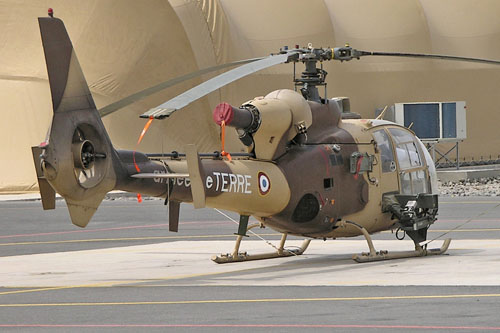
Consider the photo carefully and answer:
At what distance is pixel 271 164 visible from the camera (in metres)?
17.7

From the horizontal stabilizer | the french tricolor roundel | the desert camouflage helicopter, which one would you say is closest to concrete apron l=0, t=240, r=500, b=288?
the desert camouflage helicopter

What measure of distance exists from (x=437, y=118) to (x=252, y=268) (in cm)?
3159

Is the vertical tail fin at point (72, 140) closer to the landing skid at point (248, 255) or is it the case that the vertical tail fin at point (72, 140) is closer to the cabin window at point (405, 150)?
the landing skid at point (248, 255)

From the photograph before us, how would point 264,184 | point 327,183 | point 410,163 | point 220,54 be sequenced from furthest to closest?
point 220,54 < point 410,163 < point 327,183 < point 264,184


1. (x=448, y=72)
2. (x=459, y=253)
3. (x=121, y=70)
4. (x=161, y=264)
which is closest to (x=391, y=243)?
(x=459, y=253)

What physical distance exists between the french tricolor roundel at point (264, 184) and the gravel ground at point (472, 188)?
21766 millimetres

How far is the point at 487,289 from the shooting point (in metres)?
14.4

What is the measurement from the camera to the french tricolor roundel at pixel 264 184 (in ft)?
56.5

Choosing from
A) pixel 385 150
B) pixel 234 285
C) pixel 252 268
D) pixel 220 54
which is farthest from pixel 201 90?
pixel 220 54

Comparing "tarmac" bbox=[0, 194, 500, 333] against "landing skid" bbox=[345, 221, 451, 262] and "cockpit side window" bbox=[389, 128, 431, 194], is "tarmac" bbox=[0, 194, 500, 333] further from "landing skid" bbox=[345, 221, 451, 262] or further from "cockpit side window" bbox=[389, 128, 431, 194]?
"cockpit side window" bbox=[389, 128, 431, 194]

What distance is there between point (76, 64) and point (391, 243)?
9162 mm

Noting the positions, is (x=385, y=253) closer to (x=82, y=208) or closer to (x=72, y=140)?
(x=82, y=208)

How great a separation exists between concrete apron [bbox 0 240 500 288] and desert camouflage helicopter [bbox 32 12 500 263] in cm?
59

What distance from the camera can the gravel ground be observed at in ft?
127
